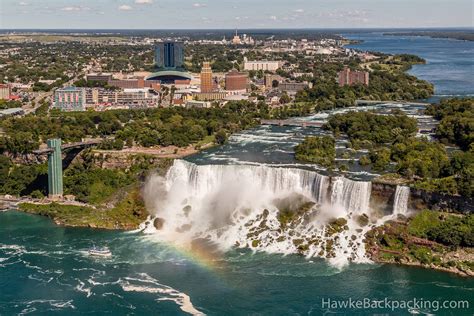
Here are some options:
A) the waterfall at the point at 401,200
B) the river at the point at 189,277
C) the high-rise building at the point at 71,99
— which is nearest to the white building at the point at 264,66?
the high-rise building at the point at 71,99

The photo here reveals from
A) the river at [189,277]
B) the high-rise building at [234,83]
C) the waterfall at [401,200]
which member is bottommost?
the river at [189,277]

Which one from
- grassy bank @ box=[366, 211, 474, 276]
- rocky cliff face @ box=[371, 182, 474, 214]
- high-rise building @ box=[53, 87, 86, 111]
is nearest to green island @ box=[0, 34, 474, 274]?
grassy bank @ box=[366, 211, 474, 276]

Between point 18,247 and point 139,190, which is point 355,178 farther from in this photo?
point 18,247

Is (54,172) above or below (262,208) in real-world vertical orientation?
above

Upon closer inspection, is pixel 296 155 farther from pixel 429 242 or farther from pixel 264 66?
pixel 264 66

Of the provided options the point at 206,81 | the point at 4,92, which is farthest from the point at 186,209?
the point at 4,92

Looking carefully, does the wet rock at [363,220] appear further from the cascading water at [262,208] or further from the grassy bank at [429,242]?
the grassy bank at [429,242]
